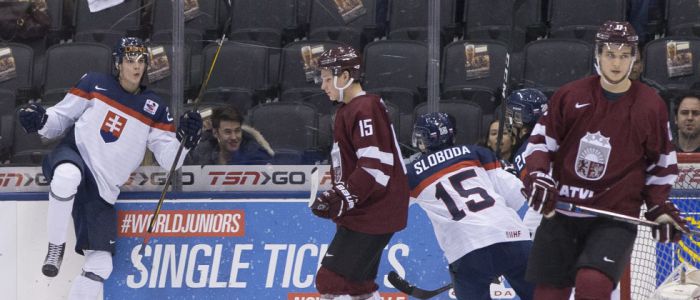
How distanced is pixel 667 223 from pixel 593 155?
312 millimetres

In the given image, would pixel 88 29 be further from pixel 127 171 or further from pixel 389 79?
pixel 389 79

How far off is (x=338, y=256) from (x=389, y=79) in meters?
1.34

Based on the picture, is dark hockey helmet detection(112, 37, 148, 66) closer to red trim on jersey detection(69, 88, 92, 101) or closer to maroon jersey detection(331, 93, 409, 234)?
red trim on jersey detection(69, 88, 92, 101)

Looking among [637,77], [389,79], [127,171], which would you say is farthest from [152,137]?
[637,77]

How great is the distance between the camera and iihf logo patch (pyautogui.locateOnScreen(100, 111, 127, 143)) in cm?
554

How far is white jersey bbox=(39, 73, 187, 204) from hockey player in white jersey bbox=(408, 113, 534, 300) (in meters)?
1.29

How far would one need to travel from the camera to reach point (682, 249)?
17.4 feet

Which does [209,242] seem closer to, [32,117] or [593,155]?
[32,117]

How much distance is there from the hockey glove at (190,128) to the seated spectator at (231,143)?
0.17 metres

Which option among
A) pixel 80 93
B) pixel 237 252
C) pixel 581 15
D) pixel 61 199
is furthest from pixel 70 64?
pixel 581 15

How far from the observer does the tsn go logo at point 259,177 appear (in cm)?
568

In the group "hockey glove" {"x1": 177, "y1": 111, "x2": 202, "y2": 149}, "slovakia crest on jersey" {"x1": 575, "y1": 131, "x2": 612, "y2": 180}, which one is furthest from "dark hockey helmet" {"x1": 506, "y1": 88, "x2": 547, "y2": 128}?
"hockey glove" {"x1": 177, "y1": 111, "x2": 202, "y2": 149}

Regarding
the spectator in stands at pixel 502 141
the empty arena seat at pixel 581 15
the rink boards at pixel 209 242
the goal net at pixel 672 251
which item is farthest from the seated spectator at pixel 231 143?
the goal net at pixel 672 251

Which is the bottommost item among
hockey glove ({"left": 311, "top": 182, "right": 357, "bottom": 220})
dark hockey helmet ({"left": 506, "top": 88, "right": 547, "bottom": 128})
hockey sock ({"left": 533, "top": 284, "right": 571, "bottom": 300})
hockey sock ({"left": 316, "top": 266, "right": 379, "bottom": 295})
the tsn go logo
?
hockey sock ({"left": 316, "top": 266, "right": 379, "bottom": 295})
